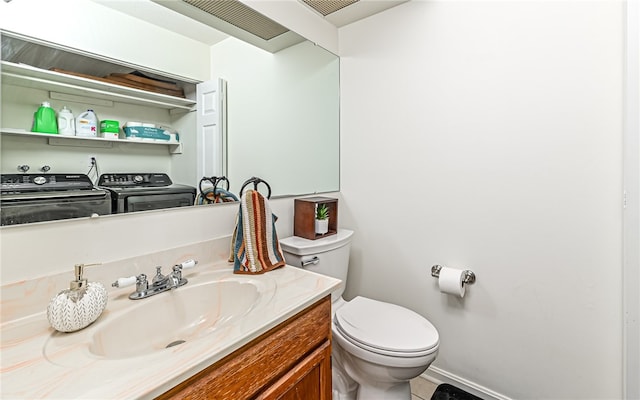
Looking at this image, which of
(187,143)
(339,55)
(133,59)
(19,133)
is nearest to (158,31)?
(133,59)

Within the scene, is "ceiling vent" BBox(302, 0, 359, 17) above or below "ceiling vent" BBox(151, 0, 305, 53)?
above

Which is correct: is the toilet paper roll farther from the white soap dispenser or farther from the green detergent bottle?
the green detergent bottle

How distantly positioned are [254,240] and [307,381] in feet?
1.72

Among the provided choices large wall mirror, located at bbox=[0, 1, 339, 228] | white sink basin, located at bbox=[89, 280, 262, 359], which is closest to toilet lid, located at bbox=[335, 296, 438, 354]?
white sink basin, located at bbox=[89, 280, 262, 359]

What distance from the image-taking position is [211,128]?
1260 mm

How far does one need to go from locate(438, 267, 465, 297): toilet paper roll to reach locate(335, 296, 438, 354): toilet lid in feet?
0.70

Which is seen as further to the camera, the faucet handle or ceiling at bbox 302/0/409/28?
ceiling at bbox 302/0/409/28

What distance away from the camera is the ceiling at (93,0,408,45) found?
1.04 meters

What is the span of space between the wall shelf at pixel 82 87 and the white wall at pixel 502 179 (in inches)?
43.1

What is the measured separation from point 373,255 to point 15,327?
1.54 meters

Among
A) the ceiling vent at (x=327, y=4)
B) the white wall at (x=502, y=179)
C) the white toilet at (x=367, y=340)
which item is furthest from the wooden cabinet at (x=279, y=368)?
the ceiling vent at (x=327, y=4)

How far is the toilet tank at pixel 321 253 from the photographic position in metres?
1.41

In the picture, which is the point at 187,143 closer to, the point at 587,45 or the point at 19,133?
the point at 19,133

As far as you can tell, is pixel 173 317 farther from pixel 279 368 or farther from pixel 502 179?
pixel 502 179
